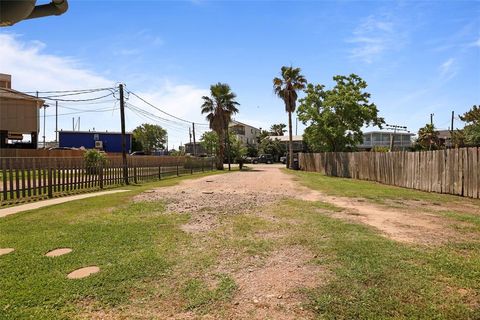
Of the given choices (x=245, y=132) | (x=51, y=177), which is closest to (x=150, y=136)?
(x=245, y=132)

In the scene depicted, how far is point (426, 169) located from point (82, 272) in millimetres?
15254

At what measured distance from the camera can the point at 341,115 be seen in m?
35.1

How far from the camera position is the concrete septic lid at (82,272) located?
4.84 meters

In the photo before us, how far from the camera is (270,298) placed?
4.16 meters

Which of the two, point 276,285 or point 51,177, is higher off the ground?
point 51,177

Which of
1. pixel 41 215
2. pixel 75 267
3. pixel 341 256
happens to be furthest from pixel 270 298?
pixel 41 215

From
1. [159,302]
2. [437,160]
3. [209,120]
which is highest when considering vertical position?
[209,120]

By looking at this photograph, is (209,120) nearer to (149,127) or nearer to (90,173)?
(90,173)

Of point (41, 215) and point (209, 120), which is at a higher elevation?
point (209, 120)

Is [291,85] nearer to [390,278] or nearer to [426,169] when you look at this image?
[426,169]

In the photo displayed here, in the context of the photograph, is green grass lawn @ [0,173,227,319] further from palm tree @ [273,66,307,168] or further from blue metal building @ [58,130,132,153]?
blue metal building @ [58,130,132,153]

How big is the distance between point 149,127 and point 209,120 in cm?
4886

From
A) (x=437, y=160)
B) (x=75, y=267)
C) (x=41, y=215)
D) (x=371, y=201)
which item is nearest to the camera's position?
(x=75, y=267)

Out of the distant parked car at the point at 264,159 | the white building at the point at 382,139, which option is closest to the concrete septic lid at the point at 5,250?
the distant parked car at the point at 264,159
